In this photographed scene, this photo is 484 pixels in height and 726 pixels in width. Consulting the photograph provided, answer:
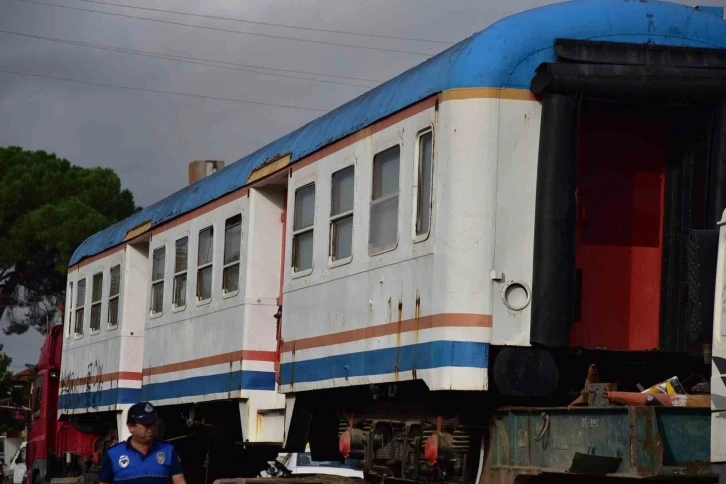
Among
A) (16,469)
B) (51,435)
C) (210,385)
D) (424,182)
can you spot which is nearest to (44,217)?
(16,469)

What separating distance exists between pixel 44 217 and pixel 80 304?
65.8ft

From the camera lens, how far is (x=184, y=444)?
1800cm

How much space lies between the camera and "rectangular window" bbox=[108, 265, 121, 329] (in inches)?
791

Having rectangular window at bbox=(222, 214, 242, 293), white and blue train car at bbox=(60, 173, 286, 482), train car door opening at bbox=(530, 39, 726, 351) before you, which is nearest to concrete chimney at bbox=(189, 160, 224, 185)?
white and blue train car at bbox=(60, 173, 286, 482)

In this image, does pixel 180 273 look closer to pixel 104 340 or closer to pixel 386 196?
pixel 104 340

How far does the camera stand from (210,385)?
15.6 metres

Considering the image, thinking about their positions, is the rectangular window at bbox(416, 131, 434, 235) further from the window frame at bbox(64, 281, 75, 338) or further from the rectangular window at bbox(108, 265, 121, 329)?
the window frame at bbox(64, 281, 75, 338)

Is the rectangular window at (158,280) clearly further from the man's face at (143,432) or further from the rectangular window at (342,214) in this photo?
the man's face at (143,432)

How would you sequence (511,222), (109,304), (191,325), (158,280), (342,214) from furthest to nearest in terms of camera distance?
(109,304)
(158,280)
(191,325)
(342,214)
(511,222)

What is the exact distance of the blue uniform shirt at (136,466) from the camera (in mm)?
8375

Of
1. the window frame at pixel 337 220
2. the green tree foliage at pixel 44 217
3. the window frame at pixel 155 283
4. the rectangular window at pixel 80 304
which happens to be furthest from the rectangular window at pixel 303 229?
the green tree foliage at pixel 44 217

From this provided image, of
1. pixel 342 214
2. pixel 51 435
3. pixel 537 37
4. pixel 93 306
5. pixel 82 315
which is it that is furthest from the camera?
pixel 51 435

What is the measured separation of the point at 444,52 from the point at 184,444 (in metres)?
8.25

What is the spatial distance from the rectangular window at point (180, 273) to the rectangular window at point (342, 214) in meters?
4.51
